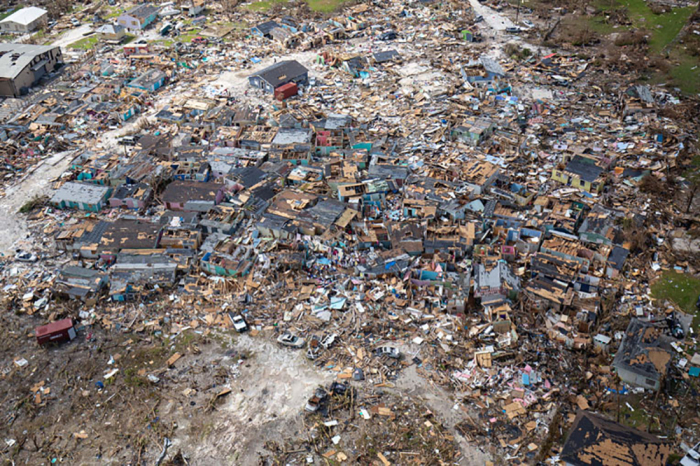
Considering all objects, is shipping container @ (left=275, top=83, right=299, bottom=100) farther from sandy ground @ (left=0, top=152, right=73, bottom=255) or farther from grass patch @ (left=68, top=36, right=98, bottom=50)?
grass patch @ (left=68, top=36, right=98, bottom=50)

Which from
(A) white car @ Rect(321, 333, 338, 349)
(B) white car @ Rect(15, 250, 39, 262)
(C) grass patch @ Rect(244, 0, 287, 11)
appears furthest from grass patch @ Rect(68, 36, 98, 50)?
(A) white car @ Rect(321, 333, 338, 349)

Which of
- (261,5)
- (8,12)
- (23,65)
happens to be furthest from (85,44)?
(261,5)

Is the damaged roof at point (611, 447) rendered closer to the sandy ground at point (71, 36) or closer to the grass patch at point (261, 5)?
the grass patch at point (261, 5)

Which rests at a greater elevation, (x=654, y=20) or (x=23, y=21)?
(x=23, y=21)

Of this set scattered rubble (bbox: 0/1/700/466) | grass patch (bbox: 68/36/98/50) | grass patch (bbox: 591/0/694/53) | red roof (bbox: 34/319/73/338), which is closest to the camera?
scattered rubble (bbox: 0/1/700/466)

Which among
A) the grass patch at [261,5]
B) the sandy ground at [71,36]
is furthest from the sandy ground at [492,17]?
the sandy ground at [71,36]

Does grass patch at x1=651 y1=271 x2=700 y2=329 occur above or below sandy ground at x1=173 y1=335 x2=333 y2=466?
above

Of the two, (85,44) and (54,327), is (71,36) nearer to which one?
(85,44)
